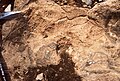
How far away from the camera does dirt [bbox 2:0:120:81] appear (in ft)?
6.15

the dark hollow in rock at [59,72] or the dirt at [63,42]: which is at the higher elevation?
the dirt at [63,42]

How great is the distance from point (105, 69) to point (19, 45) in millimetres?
660

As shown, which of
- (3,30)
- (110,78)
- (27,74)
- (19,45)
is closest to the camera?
(110,78)

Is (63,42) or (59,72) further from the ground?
(63,42)

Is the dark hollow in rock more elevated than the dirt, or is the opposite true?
the dirt

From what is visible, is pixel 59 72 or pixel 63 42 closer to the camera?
pixel 59 72

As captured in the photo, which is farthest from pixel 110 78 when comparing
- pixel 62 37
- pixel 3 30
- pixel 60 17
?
pixel 3 30

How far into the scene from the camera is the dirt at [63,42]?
1.88 m

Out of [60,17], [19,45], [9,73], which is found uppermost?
[60,17]

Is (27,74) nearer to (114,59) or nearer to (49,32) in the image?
(49,32)

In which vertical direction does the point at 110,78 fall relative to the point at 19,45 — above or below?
below

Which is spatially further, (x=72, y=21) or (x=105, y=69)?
(x=72, y=21)

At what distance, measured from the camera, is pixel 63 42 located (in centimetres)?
201

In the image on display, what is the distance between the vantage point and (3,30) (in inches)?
Result: 86.5
